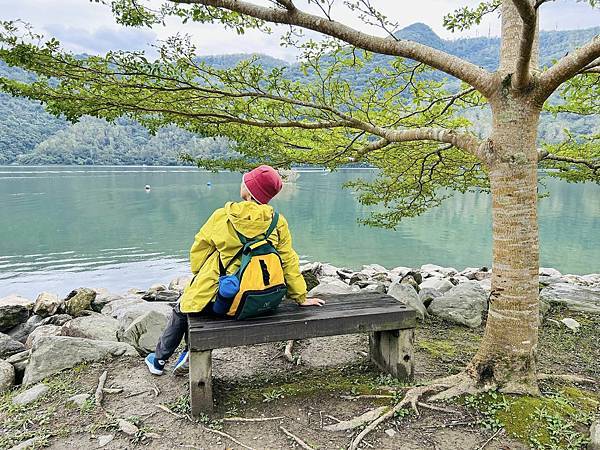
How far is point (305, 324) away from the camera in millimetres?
3438

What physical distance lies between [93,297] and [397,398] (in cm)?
744

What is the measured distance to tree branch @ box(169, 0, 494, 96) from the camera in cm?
319

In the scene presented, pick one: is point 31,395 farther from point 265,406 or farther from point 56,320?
point 56,320

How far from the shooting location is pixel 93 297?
30.1 feet

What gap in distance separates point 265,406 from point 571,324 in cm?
410

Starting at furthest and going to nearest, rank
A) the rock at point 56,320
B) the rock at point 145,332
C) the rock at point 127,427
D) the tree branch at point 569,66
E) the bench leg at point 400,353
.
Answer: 1. the rock at point 56,320
2. the rock at point 145,332
3. the bench leg at point 400,353
4. the rock at point 127,427
5. the tree branch at point 569,66

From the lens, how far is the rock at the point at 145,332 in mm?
4641

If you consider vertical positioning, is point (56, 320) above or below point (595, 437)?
below

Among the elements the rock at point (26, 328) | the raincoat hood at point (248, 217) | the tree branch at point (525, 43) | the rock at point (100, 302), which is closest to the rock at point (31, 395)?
the raincoat hood at point (248, 217)

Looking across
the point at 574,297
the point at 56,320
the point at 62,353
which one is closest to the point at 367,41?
the point at 62,353

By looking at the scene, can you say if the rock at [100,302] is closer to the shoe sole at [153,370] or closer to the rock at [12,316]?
the rock at [12,316]

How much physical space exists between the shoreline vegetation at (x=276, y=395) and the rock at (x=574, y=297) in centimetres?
74

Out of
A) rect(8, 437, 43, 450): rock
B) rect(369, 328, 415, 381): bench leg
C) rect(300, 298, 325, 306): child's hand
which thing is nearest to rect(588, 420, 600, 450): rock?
rect(369, 328, 415, 381): bench leg

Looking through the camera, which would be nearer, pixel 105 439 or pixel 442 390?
pixel 105 439
